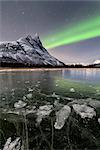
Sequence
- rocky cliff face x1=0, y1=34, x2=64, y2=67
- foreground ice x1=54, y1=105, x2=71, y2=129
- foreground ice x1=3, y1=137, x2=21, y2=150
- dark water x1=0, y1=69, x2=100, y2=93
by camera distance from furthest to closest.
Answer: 1. rocky cliff face x1=0, y1=34, x2=64, y2=67
2. dark water x1=0, y1=69, x2=100, y2=93
3. foreground ice x1=54, y1=105, x2=71, y2=129
4. foreground ice x1=3, y1=137, x2=21, y2=150

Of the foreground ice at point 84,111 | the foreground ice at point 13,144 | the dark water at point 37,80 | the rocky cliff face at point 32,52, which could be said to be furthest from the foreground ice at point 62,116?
the rocky cliff face at point 32,52

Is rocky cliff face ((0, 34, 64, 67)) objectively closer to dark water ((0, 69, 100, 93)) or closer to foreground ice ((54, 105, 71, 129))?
dark water ((0, 69, 100, 93))

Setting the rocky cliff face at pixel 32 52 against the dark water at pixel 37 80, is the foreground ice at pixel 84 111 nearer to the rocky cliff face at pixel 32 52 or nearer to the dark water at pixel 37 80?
the dark water at pixel 37 80

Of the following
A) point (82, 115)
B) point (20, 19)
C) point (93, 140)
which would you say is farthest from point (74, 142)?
point (20, 19)

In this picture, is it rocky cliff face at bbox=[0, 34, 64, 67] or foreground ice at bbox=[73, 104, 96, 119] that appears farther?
rocky cliff face at bbox=[0, 34, 64, 67]

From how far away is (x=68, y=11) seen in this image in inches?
148

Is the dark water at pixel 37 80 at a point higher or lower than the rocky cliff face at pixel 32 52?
lower

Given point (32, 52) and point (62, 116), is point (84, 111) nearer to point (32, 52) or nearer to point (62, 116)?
A: point (62, 116)

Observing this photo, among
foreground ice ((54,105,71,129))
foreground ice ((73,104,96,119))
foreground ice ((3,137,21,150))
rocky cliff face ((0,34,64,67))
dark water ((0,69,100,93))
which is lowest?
foreground ice ((3,137,21,150))

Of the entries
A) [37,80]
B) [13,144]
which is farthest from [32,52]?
[13,144]

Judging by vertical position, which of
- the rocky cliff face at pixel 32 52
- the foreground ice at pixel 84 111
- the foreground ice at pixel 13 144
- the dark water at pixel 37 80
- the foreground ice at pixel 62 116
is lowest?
the foreground ice at pixel 13 144

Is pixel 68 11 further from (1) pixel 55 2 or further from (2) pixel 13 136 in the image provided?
(2) pixel 13 136

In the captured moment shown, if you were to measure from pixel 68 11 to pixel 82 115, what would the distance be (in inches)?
91.5

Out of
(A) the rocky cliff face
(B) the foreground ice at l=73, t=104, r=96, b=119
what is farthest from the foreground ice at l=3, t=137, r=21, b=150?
(A) the rocky cliff face
